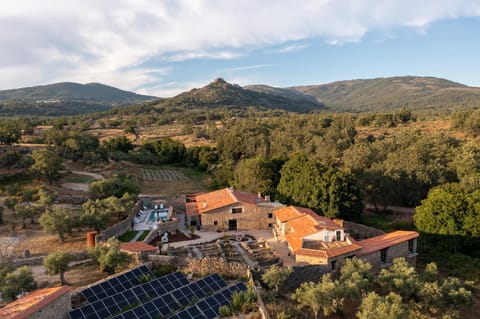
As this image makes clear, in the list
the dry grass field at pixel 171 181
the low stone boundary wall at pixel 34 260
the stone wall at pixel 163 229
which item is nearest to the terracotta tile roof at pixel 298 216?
the stone wall at pixel 163 229

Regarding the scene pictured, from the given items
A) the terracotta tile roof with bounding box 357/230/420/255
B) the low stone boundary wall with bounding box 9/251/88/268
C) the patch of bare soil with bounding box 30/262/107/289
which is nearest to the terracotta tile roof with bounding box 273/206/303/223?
the terracotta tile roof with bounding box 357/230/420/255

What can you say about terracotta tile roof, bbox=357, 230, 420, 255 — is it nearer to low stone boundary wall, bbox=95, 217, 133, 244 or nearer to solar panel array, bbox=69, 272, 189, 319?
solar panel array, bbox=69, 272, 189, 319

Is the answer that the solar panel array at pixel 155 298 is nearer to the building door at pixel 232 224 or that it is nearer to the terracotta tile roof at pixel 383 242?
the terracotta tile roof at pixel 383 242

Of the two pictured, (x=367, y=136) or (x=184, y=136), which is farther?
(x=184, y=136)

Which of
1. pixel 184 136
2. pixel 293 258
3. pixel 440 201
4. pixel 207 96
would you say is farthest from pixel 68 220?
pixel 207 96

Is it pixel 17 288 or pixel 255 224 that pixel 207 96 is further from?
pixel 17 288

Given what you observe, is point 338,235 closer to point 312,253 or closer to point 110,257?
point 312,253

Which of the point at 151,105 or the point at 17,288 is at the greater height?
the point at 151,105
